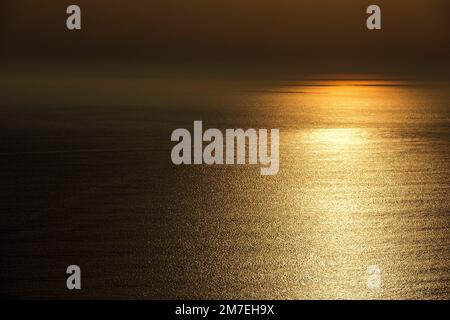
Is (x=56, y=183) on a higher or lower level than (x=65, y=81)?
A: lower

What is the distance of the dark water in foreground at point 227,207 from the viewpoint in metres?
6.59

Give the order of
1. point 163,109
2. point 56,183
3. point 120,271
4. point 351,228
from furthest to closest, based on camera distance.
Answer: point 163,109, point 56,183, point 351,228, point 120,271

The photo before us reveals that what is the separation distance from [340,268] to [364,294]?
1.70 feet

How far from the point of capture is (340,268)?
6.79 metres

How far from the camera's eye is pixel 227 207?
28.1 feet

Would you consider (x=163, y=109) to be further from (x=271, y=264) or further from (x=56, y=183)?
(x=271, y=264)

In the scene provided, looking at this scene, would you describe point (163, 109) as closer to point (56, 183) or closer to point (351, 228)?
point (56, 183)

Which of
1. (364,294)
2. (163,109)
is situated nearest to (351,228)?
(364,294)

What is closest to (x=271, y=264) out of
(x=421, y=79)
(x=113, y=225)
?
(x=113, y=225)

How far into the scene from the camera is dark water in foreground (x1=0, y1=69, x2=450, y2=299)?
21.6 feet

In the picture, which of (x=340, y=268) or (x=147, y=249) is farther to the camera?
(x=147, y=249)
